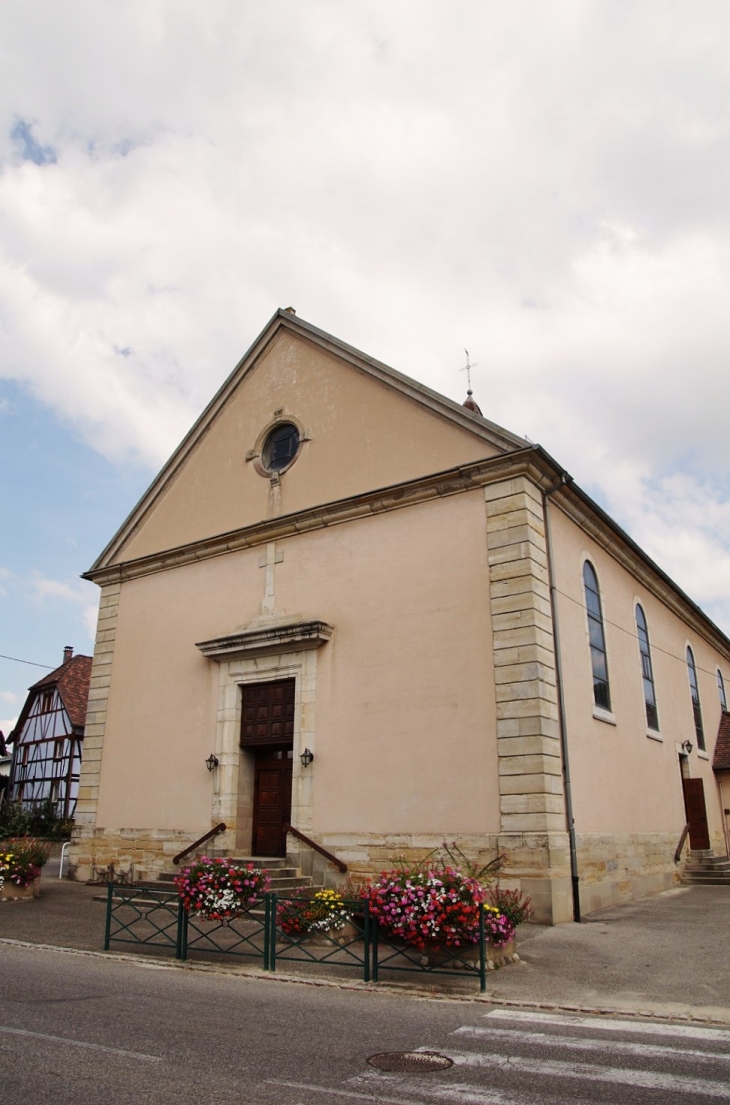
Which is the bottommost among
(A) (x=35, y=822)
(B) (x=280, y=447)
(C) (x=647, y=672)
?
(A) (x=35, y=822)

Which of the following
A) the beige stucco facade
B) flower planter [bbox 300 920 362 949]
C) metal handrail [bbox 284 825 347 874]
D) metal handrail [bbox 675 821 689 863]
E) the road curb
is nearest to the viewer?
the road curb

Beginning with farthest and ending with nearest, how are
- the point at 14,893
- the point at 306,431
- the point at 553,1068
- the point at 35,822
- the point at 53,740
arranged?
the point at 53,740, the point at 35,822, the point at 306,431, the point at 14,893, the point at 553,1068

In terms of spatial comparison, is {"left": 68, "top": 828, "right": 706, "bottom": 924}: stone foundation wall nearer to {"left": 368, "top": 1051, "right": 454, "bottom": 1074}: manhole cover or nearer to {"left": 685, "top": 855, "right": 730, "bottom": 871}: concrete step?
{"left": 685, "top": 855, "right": 730, "bottom": 871}: concrete step

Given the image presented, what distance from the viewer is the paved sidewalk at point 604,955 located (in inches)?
284

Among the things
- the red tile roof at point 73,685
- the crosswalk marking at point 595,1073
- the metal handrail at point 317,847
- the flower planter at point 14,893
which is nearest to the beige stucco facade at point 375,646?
the metal handrail at point 317,847

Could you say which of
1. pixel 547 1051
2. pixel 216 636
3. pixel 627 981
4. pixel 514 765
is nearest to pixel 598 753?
pixel 514 765

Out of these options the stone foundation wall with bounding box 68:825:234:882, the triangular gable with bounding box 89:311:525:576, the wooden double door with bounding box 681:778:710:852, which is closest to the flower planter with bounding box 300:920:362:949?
the stone foundation wall with bounding box 68:825:234:882

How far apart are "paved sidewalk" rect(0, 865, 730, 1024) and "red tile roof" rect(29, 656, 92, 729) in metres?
14.8

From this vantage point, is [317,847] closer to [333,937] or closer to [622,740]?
[333,937]

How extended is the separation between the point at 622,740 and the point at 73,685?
21.0 meters

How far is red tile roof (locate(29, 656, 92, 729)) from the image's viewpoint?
2791 cm

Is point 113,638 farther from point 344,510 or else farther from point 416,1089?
point 416,1089

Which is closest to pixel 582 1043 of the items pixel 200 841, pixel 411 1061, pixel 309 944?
pixel 411 1061

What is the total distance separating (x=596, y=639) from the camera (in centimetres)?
1487
